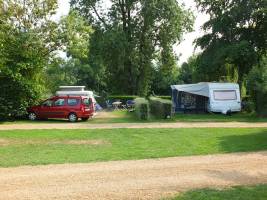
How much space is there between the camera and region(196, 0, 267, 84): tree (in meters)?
32.9

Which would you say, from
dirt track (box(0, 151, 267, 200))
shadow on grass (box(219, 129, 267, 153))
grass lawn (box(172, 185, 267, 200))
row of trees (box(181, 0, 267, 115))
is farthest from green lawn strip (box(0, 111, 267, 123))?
grass lawn (box(172, 185, 267, 200))

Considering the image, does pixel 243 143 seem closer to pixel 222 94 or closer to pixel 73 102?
pixel 73 102

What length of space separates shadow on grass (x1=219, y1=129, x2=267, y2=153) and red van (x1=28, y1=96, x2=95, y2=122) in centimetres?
1042

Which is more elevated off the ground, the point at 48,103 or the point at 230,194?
the point at 48,103

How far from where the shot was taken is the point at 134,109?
102ft

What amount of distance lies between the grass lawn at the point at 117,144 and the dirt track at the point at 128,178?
0.98m

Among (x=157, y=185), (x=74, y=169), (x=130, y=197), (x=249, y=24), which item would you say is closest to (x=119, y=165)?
(x=74, y=169)

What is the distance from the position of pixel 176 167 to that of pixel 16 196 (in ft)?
12.9

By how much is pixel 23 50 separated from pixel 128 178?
726 inches

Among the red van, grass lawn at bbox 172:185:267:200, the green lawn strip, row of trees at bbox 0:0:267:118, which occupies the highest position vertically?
row of trees at bbox 0:0:267:118

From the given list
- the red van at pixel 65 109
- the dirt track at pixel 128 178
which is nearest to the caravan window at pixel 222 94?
the red van at pixel 65 109

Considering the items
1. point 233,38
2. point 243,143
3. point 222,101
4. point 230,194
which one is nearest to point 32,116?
point 222,101

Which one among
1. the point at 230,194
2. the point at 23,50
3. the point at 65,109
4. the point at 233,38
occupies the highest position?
the point at 233,38

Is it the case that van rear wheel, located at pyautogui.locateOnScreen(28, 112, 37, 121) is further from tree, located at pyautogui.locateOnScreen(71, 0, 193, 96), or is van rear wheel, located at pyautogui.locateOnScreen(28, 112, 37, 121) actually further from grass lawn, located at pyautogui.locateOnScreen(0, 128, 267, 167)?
tree, located at pyautogui.locateOnScreen(71, 0, 193, 96)
